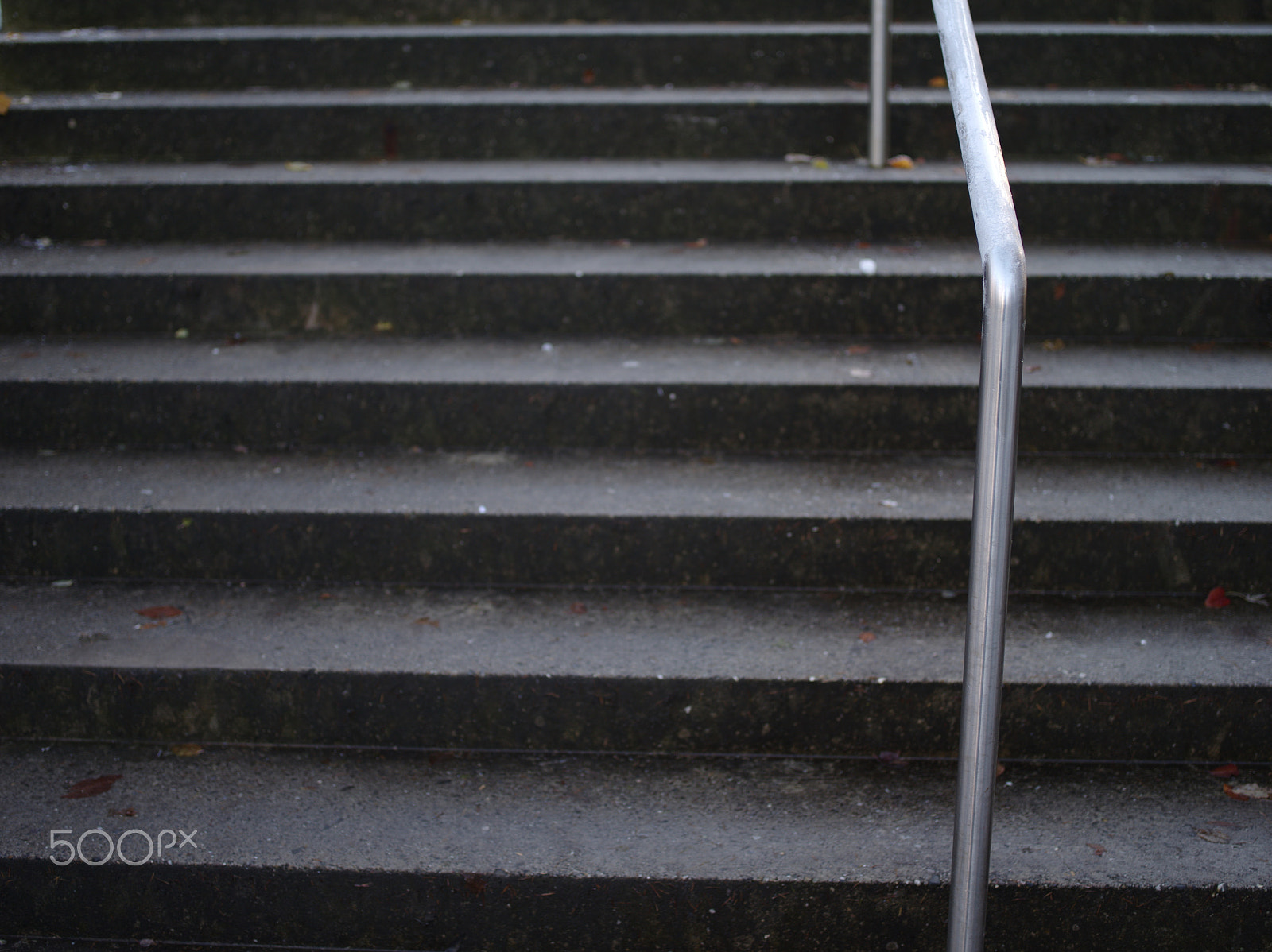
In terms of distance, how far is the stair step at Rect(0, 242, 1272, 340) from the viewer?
259 cm

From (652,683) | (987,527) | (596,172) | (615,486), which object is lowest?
(652,683)

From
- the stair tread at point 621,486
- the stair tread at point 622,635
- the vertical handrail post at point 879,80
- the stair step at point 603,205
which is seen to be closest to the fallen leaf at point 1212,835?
the stair tread at point 622,635

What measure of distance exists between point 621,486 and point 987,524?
44.5 inches

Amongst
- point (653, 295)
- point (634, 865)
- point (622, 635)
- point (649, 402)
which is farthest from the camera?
point (653, 295)

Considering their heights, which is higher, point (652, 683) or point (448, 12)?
point (448, 12)

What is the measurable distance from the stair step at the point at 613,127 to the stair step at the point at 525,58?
176mm

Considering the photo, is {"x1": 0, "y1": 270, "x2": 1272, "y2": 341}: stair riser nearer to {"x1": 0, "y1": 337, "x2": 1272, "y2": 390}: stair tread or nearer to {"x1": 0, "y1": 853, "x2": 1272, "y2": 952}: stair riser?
{"x1": 0, "y1": 337, "x2": 1272, "y2": 390}: stair tread

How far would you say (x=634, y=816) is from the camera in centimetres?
186

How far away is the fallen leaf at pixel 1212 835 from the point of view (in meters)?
1.75

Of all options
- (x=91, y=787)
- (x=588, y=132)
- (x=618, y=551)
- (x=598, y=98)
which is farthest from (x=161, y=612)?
(x=598, y=98)

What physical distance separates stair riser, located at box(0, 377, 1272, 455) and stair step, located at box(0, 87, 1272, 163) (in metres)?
1.08

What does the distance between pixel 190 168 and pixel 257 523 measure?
149 centimetres

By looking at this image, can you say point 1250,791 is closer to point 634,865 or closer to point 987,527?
point 987,527

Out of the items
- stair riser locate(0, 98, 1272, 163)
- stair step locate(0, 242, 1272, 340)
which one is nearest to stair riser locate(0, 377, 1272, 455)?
stair step locate(0, 242, 1272, 340)
